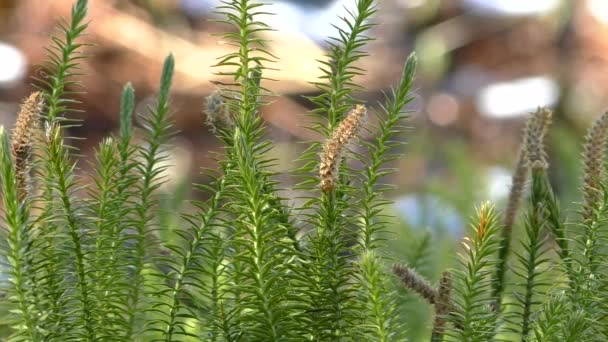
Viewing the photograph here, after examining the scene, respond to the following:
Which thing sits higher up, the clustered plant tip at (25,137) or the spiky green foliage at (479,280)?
the clustered plant tip at (25,137)

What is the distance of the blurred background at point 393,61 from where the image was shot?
317 cm

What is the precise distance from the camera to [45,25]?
3301mm

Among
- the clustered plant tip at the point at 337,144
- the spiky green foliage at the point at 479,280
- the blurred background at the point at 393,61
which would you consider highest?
the blurred background at the point at 393,61

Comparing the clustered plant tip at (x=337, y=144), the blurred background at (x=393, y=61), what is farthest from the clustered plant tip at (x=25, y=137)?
the blurred background at (x=393, y=61)

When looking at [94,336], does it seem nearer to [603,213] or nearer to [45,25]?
[603,213]

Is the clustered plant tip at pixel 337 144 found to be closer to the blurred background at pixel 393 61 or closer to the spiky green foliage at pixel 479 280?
the spiky green foliage at pixel 479 280

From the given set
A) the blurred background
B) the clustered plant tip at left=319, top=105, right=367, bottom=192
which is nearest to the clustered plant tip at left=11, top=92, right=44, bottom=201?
the clustered plant tip at left=319, top=105, right=367, bottom=192

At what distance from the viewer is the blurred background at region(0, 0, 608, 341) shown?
10.4ft

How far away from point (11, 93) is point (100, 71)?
0.29 metres

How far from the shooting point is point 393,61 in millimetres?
3570

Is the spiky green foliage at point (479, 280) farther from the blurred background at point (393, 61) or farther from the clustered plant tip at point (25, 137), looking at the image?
the blurred background at point (393, 61)

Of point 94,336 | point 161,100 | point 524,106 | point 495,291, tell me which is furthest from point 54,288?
point 524,106

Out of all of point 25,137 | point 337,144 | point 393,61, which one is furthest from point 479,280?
point 393,61

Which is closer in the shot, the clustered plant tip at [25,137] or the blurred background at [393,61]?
the clustered plant tip at [25,137]
